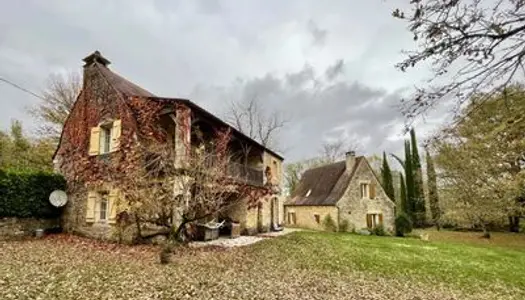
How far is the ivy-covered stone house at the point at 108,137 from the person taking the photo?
11.7 metres

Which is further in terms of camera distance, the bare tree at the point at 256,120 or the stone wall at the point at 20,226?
the bare tree at the point at 256,120

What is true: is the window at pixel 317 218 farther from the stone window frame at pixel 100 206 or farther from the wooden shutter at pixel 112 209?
the wooden shutter at pixel 112 209

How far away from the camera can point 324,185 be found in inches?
1048

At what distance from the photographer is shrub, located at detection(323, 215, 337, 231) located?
23297 mm

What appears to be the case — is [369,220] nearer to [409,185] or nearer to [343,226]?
[343,226]

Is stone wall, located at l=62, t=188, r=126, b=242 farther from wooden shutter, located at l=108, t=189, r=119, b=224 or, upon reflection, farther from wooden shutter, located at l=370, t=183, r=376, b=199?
wooden shutter, located at l=370, t=183, r=376, b=199

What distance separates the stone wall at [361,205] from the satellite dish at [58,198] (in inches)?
661

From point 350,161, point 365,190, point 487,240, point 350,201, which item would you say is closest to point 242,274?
point 350,201

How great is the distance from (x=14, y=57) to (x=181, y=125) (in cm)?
824

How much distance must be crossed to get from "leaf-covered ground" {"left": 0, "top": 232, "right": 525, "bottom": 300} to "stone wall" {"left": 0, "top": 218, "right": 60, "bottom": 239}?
4.48 ft

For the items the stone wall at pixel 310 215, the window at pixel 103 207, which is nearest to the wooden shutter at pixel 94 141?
the window at pixel 103 207

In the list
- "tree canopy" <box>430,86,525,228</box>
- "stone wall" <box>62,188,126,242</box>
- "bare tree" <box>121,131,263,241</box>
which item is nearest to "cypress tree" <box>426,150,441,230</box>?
"tree canopy" <box>430,86,525,228</box>

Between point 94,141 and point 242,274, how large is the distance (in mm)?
9420

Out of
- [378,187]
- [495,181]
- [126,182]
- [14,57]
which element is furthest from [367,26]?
[378,187]
